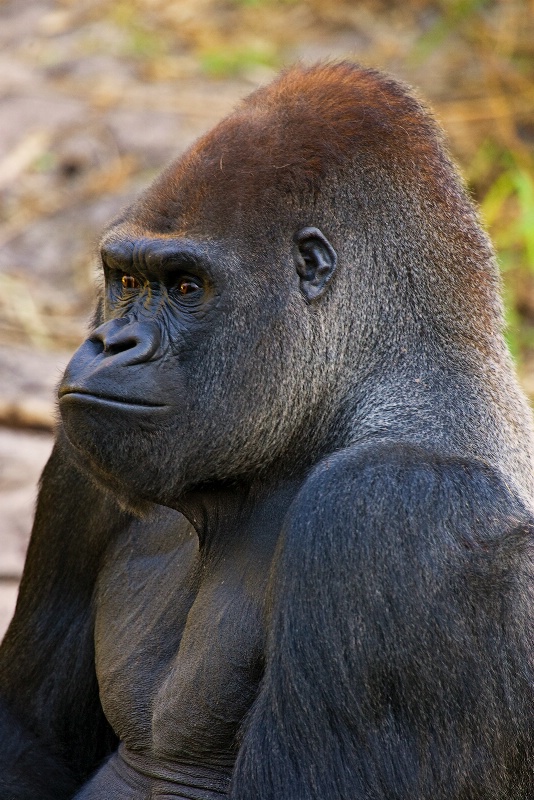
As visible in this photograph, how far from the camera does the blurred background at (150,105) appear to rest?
25.4 feet

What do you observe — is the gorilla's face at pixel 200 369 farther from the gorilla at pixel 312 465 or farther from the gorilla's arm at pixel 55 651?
the gorilla's arm at pixel 55 651

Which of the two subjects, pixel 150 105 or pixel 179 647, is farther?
pixel 150 105

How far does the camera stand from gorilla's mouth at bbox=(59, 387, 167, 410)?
2.79m

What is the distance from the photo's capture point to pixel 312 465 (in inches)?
117

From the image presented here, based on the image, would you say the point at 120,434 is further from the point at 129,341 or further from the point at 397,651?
the point at 397,651

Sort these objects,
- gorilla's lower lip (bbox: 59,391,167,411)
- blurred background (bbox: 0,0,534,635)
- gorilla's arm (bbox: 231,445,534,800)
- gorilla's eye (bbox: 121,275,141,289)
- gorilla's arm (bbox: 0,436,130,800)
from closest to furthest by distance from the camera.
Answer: gorilla's arm (bbox: 231,445,534,800)
gorilla's lower lip (bbox: 59,391,167,411)
gorilla's eye (bbox: 121,275,141,289)
gorilla's arm (bbox: 0,436,130,800)
blurred background (bbox: 0,0,534,635)

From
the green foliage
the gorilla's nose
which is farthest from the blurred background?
the gorilla's nose

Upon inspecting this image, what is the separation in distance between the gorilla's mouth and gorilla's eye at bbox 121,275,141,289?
0.37 m

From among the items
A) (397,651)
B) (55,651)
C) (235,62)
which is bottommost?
(55,651)

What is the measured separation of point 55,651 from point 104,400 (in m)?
1.18

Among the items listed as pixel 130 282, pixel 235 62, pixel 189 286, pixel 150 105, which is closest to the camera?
pixel 189 286

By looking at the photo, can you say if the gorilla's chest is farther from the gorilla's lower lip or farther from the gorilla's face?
the gorilla's lower lip

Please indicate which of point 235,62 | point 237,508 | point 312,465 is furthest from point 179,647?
point 235,62

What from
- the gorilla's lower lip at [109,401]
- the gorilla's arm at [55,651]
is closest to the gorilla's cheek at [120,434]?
the gorilla's lower lip at [109,401]
